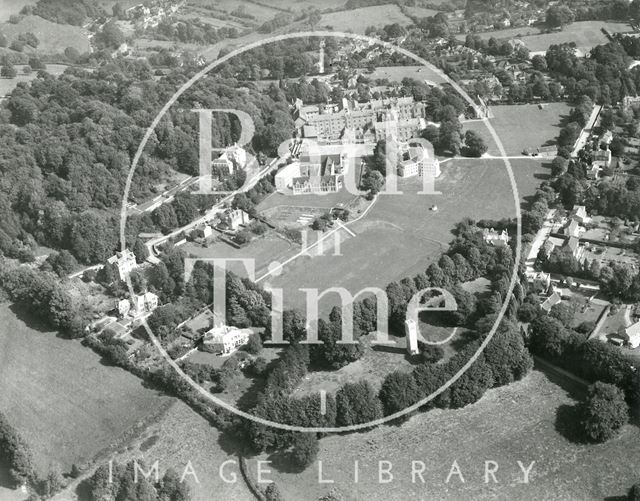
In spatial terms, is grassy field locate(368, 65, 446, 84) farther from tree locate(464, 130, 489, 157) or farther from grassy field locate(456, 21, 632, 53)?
tree locate(464, 130, 489, 157)

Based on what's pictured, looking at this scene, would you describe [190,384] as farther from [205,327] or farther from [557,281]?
[557,281]

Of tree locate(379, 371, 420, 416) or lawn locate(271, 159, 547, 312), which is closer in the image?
tree locate(379, 371, 420, 416)

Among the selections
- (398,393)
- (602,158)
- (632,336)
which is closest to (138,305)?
(398,393)

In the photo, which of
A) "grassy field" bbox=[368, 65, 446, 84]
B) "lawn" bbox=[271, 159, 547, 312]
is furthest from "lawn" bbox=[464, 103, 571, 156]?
"grassy field" bbox=[368, 65, 446, 84]

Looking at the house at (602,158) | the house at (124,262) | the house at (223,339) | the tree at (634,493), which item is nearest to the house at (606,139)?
the house at (602,158)

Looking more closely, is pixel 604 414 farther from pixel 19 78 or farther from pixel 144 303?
pixel 19 78

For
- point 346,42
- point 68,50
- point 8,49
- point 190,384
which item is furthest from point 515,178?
point 8,49
